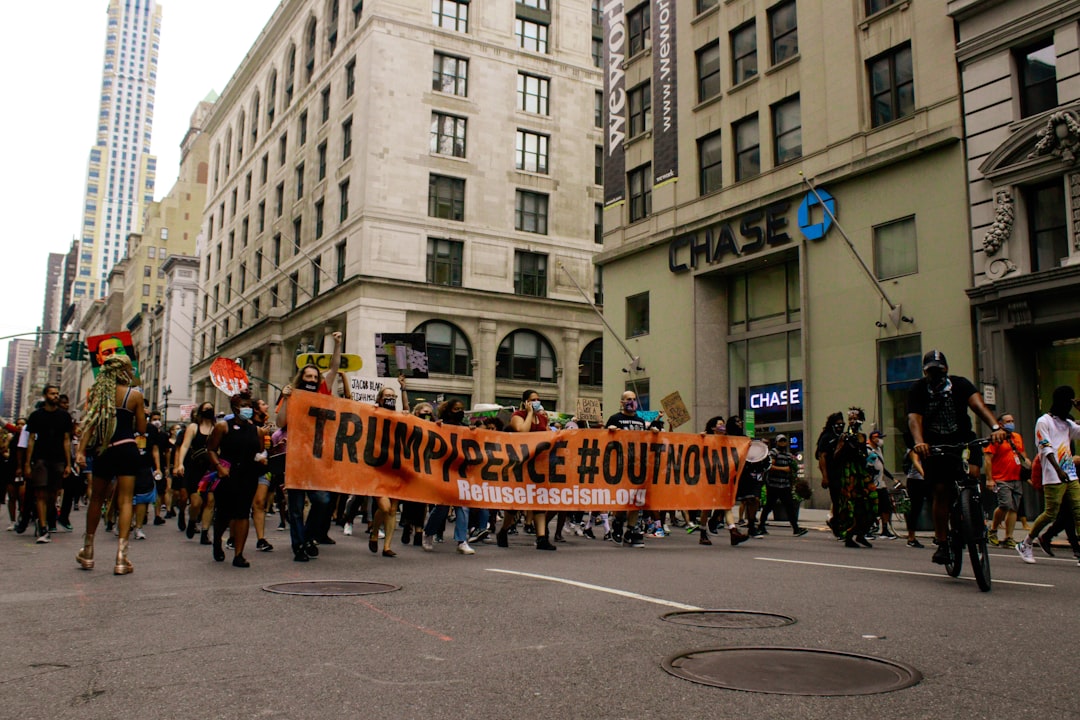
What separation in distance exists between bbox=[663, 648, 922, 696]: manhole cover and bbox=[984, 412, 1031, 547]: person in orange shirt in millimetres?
9299

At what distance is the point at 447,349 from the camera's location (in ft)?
148

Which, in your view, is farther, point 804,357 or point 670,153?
point 670,153

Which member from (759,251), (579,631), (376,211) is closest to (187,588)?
(579,631)

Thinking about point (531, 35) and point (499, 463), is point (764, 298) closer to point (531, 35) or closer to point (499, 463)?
point (499, 463)

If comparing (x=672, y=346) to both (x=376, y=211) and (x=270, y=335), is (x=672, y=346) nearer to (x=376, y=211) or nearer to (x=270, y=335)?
(x=376, y=211)

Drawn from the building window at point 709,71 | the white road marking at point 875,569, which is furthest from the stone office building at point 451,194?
the white road marking at point 875,569

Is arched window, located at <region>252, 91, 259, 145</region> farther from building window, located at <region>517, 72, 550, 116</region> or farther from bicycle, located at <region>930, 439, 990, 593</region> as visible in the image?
bicycle, located at <region>930, 439, 990, 593</region>

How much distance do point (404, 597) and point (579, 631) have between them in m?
1.88

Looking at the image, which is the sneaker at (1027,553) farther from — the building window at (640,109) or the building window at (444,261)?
the building window at (444,261)

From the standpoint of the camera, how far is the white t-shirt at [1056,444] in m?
10.1

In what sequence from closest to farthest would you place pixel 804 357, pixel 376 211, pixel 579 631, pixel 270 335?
pixel 579 631 < pixel 804 357 < pixel 376 211 < pixel 270 335

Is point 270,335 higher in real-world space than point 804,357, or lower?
higher

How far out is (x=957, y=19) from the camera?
2225 cm

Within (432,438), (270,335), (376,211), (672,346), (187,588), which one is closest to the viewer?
(187,588)
